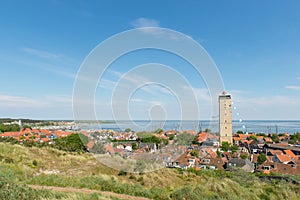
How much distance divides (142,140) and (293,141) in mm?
42451

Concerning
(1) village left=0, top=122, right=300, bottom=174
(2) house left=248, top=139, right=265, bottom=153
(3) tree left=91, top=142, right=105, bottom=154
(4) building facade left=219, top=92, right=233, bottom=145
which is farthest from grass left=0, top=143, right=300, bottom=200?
(4) building facade left=219, top=92, right=233, bottom=145

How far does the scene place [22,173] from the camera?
739 centimetres

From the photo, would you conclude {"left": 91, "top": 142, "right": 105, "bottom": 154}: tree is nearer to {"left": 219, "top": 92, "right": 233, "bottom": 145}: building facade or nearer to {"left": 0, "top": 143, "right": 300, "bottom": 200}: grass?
{"left": 0, "top": 143, "right": 300, "bottom": 200}: grass

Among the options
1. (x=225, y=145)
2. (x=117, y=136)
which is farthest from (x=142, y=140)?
(x=225, y=145)

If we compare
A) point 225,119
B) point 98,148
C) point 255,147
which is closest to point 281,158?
point 255,147

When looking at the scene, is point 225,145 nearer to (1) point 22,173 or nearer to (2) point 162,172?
(2) point 162,172

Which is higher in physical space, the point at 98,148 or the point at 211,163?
the point at 98,148

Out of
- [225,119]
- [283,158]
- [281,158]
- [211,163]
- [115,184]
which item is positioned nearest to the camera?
[115,184]

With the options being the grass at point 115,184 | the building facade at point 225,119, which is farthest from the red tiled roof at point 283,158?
the grass at point 115,184

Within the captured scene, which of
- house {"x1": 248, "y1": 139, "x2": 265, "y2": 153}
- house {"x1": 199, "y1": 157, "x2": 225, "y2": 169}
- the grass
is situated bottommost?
house {"x1": 248, "y1": 139, "x2": 265, "y2": 153}

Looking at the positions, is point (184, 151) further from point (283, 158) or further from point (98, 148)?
point (283, 158)

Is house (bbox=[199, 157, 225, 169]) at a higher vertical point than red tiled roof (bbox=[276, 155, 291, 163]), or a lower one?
higher

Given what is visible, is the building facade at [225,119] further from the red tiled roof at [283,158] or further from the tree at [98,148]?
the tree at [98,148]

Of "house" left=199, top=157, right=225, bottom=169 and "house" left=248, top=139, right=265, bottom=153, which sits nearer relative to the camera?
"house" left=199, top=157, right=225, bottom=169
